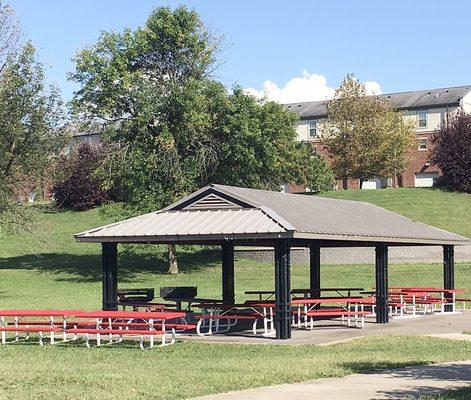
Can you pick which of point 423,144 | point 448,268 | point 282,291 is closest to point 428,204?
point 423,144

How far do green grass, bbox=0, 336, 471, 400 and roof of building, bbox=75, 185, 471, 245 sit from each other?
2470 millimetres

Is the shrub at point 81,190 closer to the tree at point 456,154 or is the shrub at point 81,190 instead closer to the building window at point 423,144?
the tree at point 456,154

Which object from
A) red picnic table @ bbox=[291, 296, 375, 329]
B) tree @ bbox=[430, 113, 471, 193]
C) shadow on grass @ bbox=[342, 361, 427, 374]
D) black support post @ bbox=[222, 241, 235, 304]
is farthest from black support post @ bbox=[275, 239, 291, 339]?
tree @ bbox=[430, 113, 471, 193]

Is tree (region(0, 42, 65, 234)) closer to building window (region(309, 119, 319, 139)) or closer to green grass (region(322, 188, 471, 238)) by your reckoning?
green grass (region(322, 188, 471, 238))

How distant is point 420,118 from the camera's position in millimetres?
81562

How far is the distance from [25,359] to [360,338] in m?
7.15

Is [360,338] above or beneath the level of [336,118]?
beneath

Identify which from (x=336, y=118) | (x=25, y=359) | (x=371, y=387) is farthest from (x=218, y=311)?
(x=336, y=118)

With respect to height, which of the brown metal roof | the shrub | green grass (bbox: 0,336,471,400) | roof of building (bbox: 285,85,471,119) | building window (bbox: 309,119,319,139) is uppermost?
roof of building (bbox: 285,85,471,119)

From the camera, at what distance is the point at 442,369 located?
13469 mm

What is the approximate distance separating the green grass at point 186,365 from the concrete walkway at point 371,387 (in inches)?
17.2

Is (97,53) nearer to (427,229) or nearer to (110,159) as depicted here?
(110,159)

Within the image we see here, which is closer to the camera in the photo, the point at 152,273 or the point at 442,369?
the point at 442,369

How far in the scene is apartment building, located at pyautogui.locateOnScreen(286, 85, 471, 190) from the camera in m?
78.4
